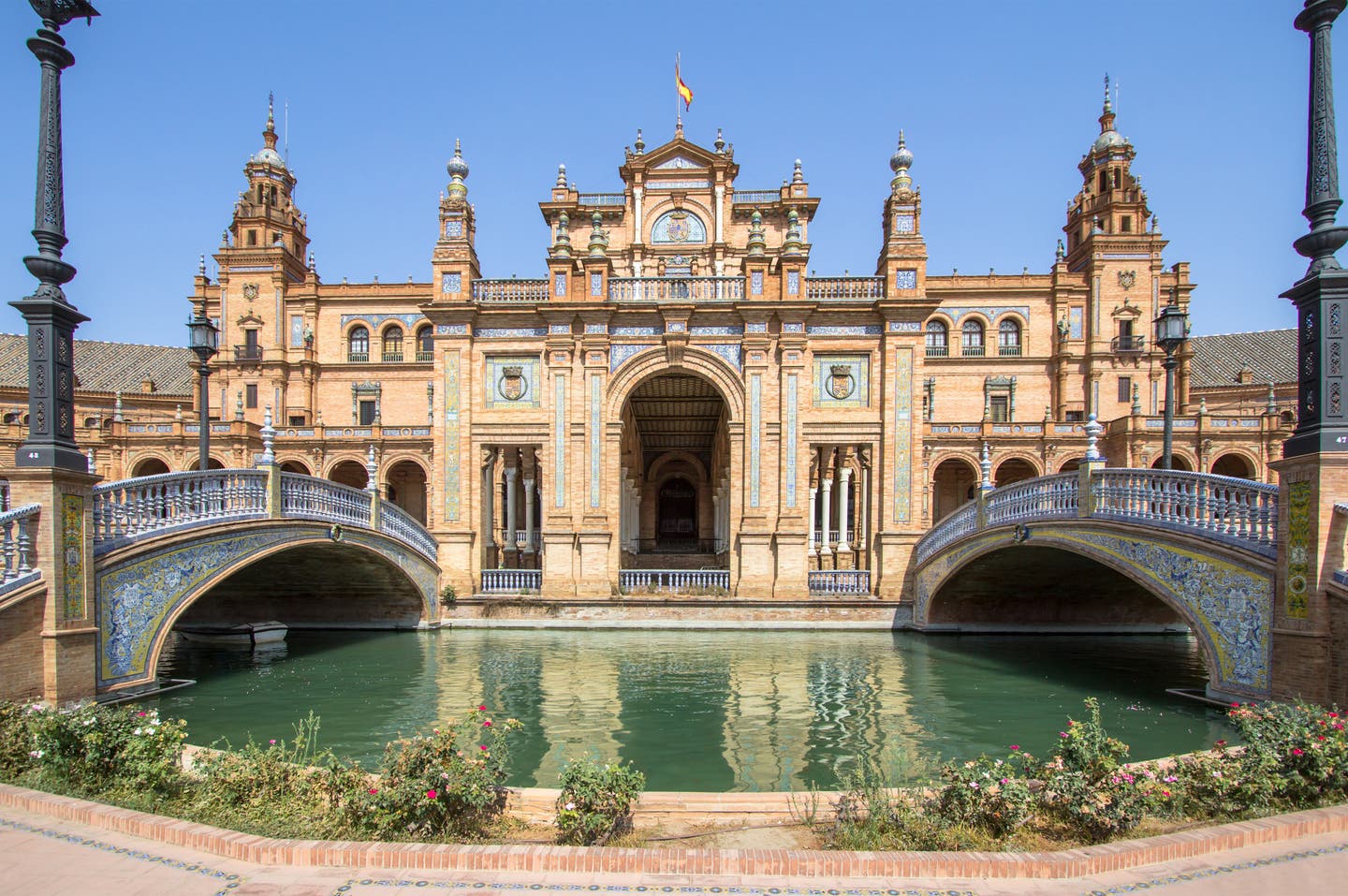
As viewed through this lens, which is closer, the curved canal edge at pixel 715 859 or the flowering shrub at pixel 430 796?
the curved canal edge at pixel 715 859

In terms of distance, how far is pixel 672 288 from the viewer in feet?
69.1

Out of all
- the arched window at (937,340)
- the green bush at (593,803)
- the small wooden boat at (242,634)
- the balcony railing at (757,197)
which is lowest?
the small wooden boat at (242,634)

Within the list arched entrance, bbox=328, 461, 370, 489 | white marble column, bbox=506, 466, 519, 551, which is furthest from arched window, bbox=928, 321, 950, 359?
arched entrance, bbox=328, 461, 370, 489

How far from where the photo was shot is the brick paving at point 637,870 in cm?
476

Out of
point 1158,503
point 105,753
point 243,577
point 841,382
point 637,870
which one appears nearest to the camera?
point 637,870

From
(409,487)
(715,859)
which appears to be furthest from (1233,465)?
(715,859)

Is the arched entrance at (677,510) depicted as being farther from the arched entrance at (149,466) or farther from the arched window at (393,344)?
the arched entrance at (149,466)

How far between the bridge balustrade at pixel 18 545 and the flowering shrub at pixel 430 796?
648 cm

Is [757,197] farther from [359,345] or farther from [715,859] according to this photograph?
[715,859]

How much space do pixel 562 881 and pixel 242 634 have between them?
49.4 feet

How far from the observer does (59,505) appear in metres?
9.64

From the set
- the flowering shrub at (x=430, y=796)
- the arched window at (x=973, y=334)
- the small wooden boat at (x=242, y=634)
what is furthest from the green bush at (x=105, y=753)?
the arched window at (x=973, y=334)

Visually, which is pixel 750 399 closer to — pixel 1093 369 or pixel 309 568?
pixel 309 568

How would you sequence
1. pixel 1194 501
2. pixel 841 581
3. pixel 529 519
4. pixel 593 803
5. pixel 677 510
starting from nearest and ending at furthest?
pixel 593 803
pixel 1194 501
pixel 841 581
pixel 529 519
pixel 677 510
